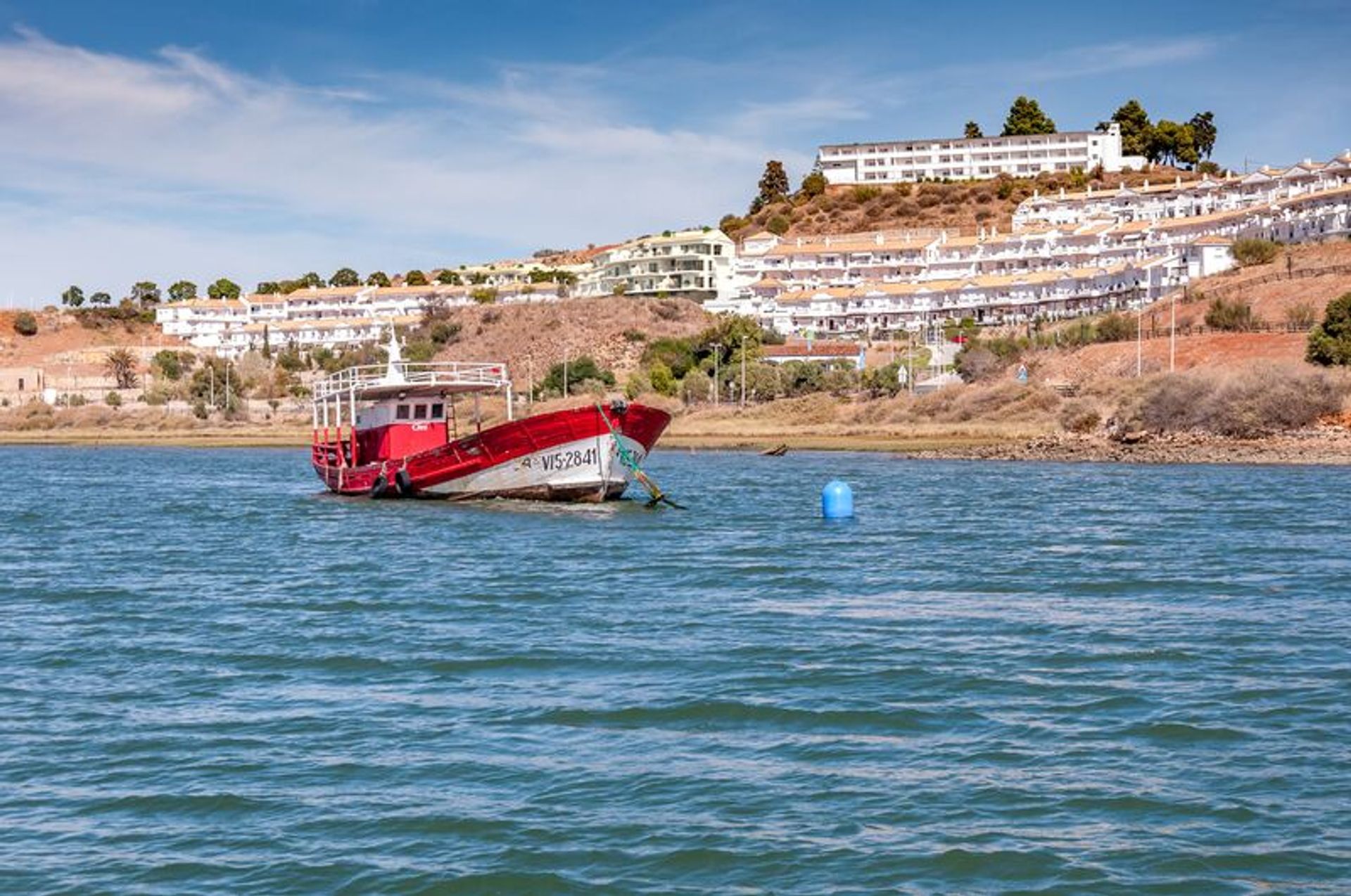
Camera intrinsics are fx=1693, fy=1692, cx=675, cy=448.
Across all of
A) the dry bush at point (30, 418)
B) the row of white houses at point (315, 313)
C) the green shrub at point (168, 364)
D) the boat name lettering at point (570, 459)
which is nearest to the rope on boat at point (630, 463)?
the boat name lettering at point (570, 459)

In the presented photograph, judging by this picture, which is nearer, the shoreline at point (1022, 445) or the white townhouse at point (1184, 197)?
the shoreline at point (1022, 445)

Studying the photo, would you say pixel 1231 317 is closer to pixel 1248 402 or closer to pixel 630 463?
pixel 1248 402

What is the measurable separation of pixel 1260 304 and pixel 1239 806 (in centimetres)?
8920

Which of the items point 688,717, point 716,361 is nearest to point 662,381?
point 716,361

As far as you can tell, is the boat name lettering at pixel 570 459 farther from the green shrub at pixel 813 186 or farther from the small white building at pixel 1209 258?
the green shrub at pixel 813 186

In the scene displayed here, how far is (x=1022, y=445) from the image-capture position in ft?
227

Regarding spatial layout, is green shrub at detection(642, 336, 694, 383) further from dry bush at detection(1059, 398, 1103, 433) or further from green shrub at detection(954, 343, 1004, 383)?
dry bush at detection(1059, 398, 1103, 433)

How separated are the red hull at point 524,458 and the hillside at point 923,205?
12725 centimetres

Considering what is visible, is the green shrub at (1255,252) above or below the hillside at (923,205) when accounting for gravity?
below

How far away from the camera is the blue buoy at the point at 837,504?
40031 millimetres

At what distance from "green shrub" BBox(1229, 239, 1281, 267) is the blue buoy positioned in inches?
3237

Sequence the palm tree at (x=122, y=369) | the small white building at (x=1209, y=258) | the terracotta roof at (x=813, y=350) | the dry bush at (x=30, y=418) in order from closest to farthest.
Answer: the terracotta roof at (x=813, y=350)
the small white building at (x=1209, y=258)
the dry bush at (x=30, y=418)
the palm tree at (x=122, y=369)

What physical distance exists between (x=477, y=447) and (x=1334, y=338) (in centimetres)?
4521

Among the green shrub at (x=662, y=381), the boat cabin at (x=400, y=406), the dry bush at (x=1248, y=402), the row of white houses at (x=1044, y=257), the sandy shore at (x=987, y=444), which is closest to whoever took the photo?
the boat cabin at (x=400, y=406)
